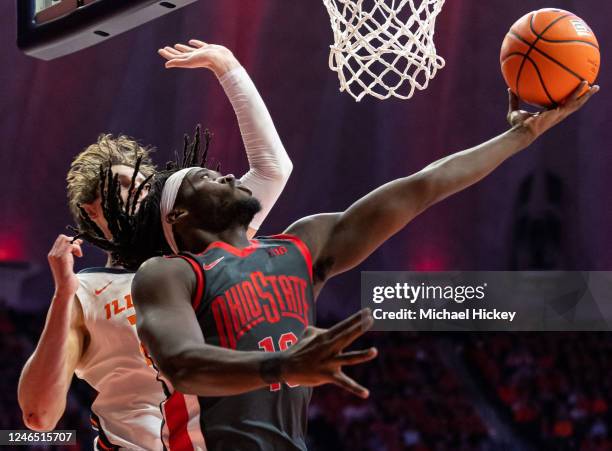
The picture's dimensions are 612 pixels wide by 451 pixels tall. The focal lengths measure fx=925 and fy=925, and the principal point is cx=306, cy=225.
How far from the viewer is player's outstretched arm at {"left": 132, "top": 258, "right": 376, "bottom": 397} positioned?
1537 mm

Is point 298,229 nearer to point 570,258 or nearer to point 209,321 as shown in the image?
point 209,321

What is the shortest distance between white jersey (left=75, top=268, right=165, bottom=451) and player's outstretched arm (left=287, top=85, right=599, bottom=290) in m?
0.78

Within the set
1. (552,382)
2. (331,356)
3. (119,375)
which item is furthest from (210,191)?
(552,382)

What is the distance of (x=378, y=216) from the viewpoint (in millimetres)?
2254

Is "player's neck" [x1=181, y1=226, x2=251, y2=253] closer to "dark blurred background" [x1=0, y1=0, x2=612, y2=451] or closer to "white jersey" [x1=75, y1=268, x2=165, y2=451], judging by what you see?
A: "white jersey" [x1=75, y1=268, x2=165, y2=451]

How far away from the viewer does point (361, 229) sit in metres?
2.26

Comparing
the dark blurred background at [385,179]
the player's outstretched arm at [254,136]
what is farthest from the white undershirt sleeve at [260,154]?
the dark blurred background at [385,179]

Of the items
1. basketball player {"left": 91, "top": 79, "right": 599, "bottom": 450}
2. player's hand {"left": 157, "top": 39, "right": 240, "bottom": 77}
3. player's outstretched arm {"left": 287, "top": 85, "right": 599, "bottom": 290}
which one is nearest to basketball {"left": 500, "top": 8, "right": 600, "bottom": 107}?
basketball player {"left": 91, "top": 79, "right": 599, "bottom": 450}

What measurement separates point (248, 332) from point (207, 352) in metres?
0.31

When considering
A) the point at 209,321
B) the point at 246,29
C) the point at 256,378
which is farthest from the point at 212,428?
the point at 246,29

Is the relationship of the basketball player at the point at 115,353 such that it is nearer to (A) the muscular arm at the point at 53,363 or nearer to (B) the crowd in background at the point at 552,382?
(A) the muscular arm at the point at 53,363

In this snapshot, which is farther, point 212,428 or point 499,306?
point 499,306

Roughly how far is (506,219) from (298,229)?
179 inches

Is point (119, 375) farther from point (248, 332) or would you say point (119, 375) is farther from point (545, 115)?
point (545, 115)
